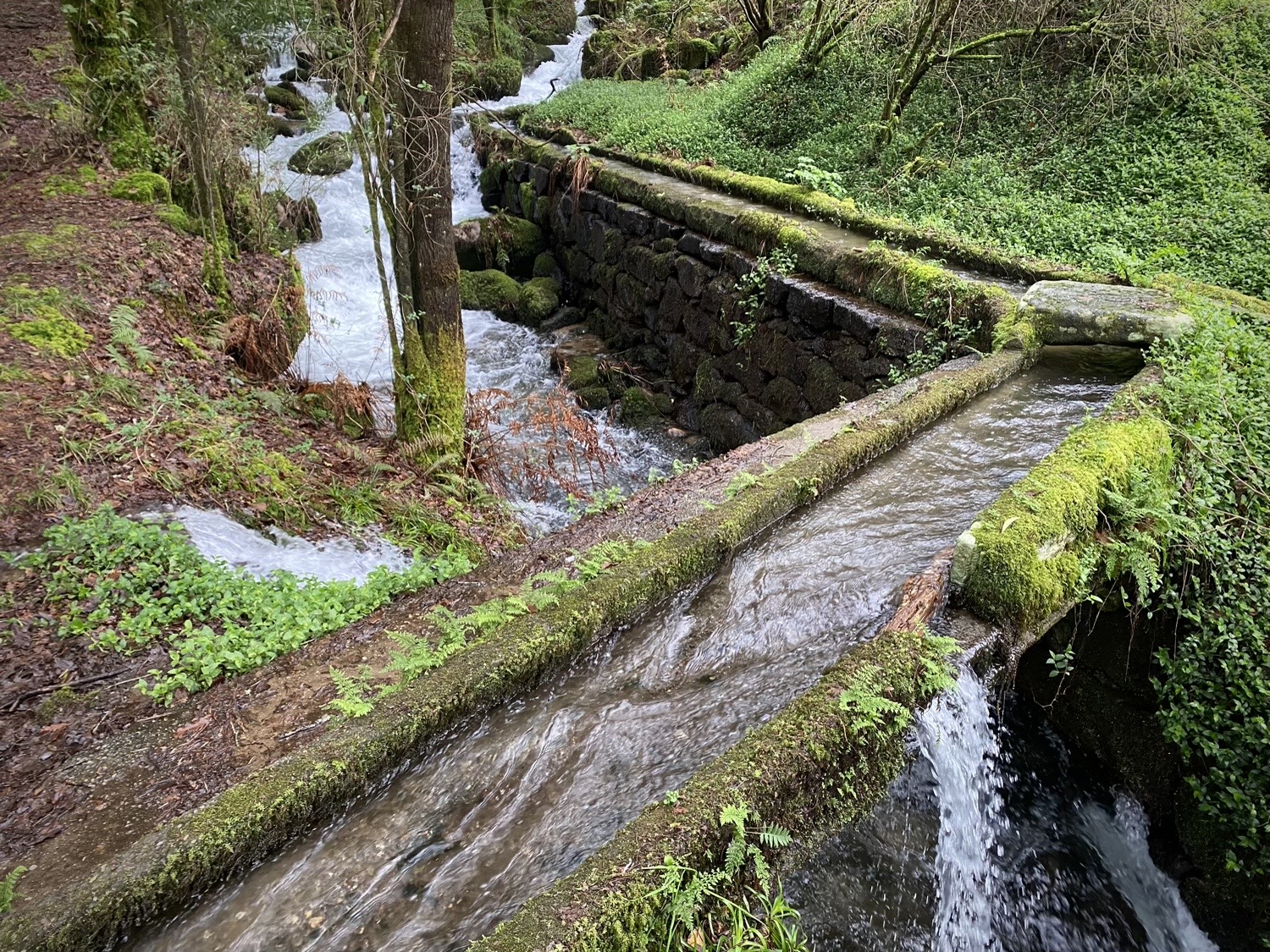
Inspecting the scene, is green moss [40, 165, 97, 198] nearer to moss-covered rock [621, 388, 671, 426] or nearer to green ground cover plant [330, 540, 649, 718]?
moss-covered rock [621, 388, 671, 426]

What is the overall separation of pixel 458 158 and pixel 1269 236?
42.3 feet

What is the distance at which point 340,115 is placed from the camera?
1469cm

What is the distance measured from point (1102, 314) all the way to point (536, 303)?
24.4 ft

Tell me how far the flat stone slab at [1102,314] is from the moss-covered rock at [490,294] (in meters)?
7.24

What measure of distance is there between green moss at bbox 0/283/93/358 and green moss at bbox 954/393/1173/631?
605 cm

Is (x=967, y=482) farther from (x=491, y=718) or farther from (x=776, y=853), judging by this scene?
(x=491, y=718)

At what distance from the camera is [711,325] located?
7.87 meters

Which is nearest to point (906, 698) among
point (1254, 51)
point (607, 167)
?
point (607, 167)

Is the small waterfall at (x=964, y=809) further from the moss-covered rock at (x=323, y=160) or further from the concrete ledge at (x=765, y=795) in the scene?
the moss-covered rock at (x=323, y=160)

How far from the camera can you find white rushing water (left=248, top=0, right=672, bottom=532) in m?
7.26

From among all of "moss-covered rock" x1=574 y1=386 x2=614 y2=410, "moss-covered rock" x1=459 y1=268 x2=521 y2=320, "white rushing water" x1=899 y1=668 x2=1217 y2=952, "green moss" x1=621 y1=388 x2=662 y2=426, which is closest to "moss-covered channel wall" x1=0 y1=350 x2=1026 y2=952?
"white rushing water" x1=899 y1=668 x2=1217 y2=952

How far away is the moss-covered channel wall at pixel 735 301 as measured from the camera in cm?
584

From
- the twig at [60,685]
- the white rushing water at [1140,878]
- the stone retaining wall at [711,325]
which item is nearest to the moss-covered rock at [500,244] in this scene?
the stone retaining wall at [711,325]

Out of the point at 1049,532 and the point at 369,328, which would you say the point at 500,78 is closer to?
the point at 369,328
